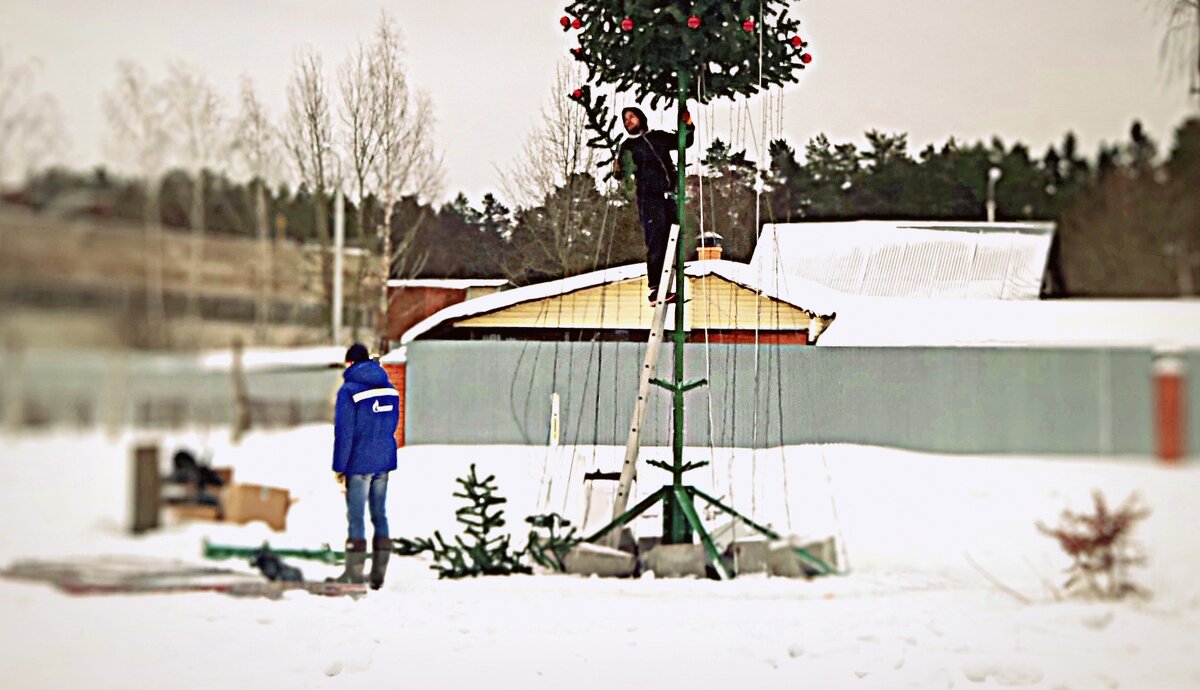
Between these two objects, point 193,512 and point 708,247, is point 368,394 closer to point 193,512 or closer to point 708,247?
point 193,512

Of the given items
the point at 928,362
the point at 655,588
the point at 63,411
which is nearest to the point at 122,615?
the point at 63,411

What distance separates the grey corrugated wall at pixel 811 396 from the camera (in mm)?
4031

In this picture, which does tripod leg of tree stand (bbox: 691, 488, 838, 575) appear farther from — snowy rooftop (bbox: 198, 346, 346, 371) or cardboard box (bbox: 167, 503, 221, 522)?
cardboard box (bbox: 167, 503, 221, 522)

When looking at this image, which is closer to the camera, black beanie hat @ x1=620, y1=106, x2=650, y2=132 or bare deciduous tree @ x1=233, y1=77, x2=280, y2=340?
bare deciduous tree @ x1=233, y1=77, x2=280, y2=340

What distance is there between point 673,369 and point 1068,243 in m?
1.29

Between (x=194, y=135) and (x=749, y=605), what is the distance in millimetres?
2184

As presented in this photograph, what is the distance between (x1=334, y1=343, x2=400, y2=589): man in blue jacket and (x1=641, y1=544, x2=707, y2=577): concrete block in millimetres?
917

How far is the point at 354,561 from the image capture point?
14.1 feet

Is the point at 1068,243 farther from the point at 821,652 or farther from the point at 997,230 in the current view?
the point at 821,652

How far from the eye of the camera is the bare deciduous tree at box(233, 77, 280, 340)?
3.90m

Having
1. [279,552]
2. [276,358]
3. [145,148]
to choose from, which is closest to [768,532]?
[279,552]

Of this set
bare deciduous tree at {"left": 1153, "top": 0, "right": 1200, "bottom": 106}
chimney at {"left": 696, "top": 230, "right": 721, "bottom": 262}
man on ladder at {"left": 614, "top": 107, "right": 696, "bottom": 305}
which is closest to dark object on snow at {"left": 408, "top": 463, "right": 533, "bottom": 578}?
man on ladder at {"left": 614, "top": 107, "right": 696, "bottom": 305}

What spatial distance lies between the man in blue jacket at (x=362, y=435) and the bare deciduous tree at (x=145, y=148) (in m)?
0.82

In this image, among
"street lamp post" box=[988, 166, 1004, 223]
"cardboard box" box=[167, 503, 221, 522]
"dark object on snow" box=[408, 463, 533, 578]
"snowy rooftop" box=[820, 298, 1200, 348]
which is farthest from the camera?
"dark object on snow" box=[408, 463, 533, 578]
